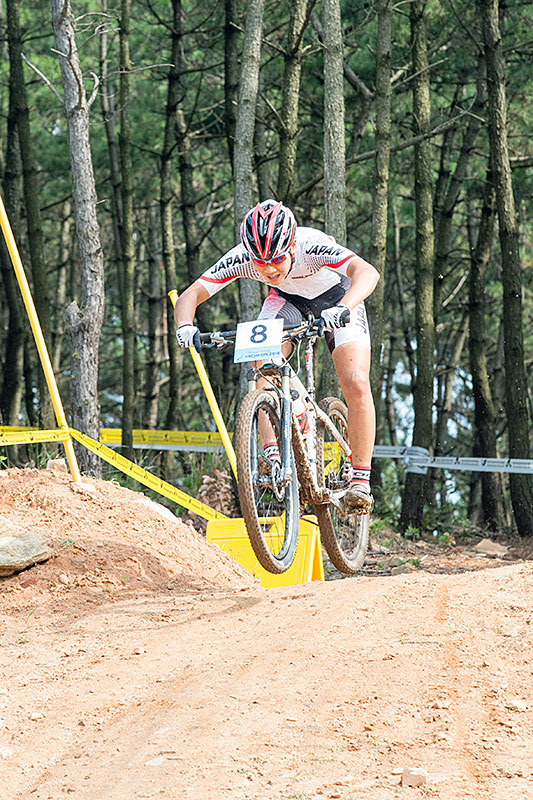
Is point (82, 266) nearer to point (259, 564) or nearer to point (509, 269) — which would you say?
point (259, 564)

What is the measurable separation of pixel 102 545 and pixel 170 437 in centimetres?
831

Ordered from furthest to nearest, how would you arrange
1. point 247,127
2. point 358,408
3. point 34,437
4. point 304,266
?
point 247,127
point 34,437
point 358,408
point 304,266

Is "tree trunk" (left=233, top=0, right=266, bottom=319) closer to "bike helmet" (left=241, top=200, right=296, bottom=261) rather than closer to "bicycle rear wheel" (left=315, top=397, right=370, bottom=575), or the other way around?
"bicycle rear wheel" (left=315, top=397, right=370, bottom=575)

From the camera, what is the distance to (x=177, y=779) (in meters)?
3.83

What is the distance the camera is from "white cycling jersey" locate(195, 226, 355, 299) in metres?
6.40

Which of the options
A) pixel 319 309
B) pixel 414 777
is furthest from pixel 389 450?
pixel 414 777

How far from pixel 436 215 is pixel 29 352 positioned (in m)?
9.37

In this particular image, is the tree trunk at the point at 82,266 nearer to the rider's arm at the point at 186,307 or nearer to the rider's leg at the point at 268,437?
the rider's arm at the point at 186,307

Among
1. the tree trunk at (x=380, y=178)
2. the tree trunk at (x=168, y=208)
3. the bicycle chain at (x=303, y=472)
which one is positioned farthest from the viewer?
the tree trunk at (x=168, y=208)

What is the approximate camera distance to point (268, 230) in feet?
19.4

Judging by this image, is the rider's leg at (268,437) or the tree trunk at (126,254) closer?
A: the rider's leg at (268,437)

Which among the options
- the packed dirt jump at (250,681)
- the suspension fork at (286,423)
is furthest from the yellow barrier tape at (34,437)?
the suspension fork at (286,423)

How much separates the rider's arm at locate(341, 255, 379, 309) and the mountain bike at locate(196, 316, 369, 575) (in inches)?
11.1

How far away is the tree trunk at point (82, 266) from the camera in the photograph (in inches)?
383
